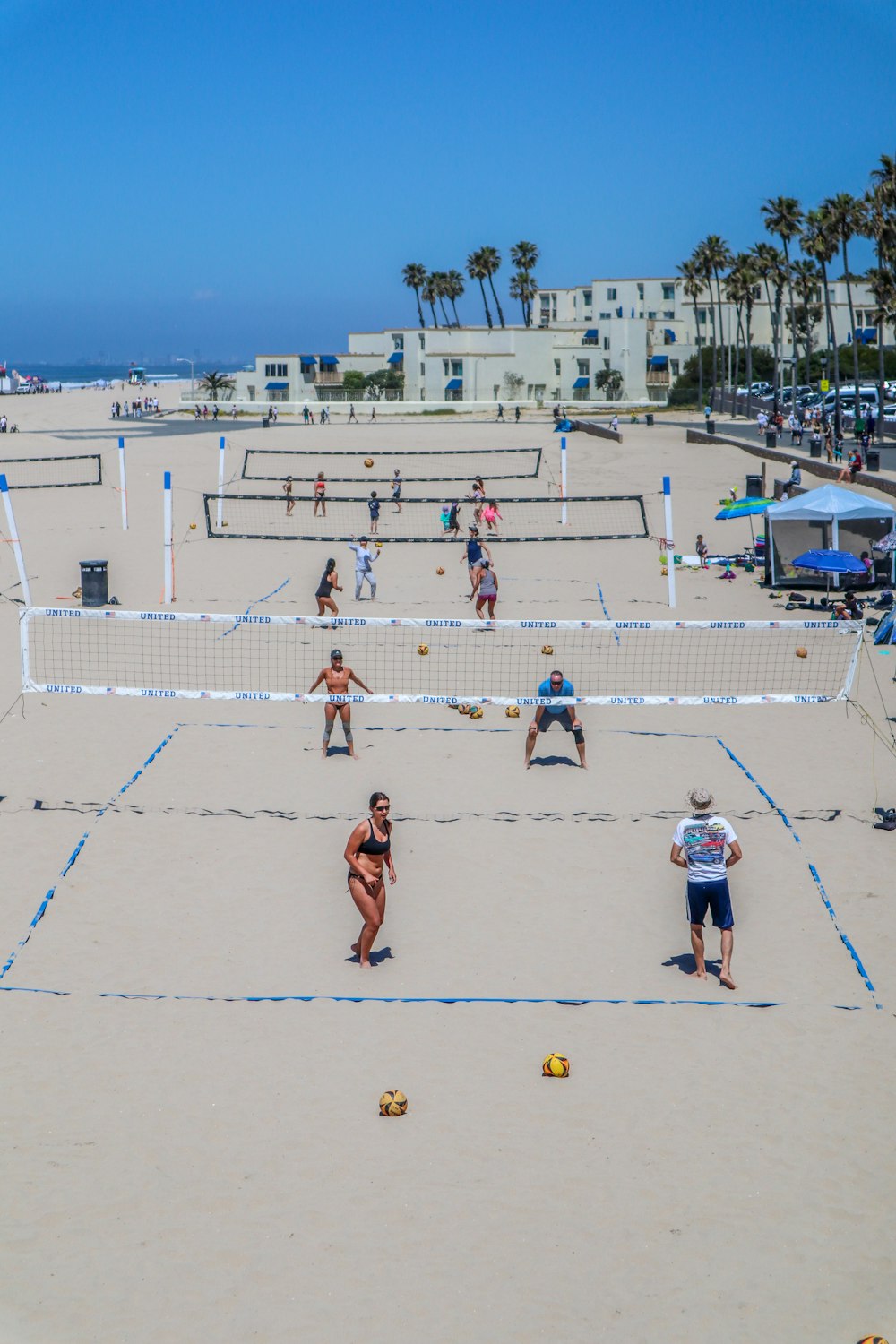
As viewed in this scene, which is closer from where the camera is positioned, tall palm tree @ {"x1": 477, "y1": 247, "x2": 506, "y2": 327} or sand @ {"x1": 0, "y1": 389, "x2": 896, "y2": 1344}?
sand @ {"x1": 0, "y1": 389, "x2": 896, "y2": 1344}

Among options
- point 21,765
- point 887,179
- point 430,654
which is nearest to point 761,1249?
point 21,765

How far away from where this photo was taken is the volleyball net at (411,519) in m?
33.3

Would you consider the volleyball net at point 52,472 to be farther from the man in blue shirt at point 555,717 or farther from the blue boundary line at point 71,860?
the man in blue shirt at point 555,717

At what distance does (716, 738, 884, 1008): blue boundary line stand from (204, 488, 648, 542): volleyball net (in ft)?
62.0

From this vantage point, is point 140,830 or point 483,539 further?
point 483,539

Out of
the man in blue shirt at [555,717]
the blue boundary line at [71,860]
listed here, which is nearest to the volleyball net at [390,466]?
the blue boundary line at [71,860]

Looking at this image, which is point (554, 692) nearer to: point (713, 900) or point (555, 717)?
point (555, 717)

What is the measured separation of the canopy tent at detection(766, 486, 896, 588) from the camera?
78.8ft

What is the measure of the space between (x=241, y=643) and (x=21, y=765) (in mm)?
6675

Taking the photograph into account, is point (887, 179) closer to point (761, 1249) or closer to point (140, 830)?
point (140, 830)

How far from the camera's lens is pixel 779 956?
9156 millimetres

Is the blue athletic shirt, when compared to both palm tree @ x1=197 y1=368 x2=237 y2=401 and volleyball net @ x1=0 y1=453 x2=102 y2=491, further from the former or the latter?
palm tree @ x1=197 y1=368 x2=237 y2=401

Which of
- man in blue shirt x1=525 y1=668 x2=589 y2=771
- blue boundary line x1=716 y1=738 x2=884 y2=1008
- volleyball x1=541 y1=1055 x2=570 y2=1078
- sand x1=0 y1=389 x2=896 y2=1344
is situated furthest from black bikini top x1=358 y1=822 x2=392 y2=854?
man in blue shirt x1=525 y1=668 x2=589 y2=771

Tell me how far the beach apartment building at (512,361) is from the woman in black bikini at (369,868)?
76.1m
